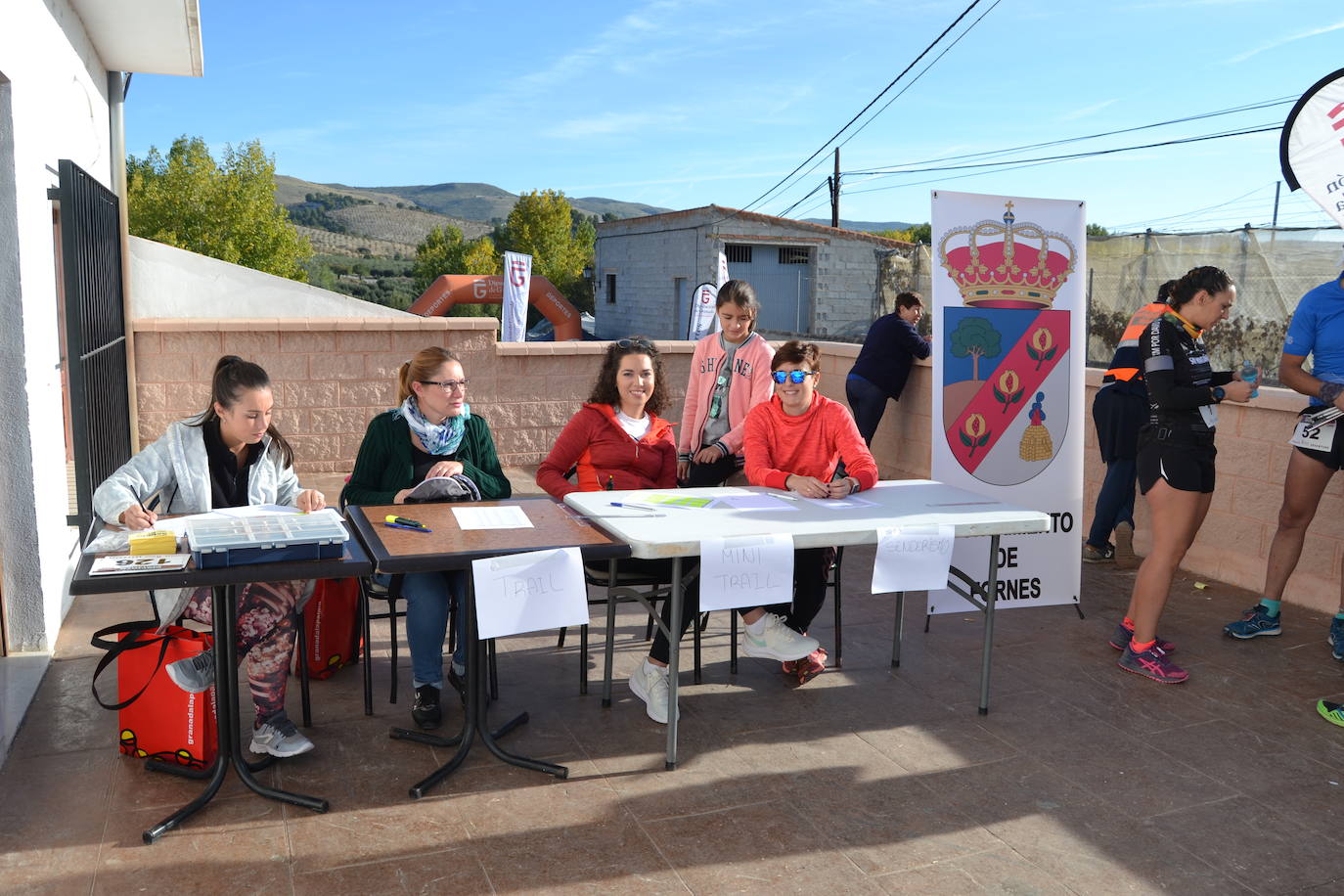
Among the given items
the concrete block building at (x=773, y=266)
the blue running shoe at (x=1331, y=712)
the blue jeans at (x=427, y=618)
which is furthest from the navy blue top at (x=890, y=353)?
the concrete block building at (x=773, y=266)

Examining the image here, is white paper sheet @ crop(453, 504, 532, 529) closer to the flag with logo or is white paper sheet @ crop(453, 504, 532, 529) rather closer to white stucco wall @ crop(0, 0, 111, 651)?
white stucco wall @ crop(0, 0, 111, 651)

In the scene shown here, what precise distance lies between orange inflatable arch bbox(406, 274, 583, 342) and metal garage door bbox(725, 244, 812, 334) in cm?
707

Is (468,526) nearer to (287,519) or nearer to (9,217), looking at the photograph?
(287,519)

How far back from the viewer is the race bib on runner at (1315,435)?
4520mm

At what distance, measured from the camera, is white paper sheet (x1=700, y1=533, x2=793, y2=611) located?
11.0 ft

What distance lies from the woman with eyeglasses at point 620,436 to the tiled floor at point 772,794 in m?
0.83

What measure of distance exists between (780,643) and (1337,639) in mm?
2600

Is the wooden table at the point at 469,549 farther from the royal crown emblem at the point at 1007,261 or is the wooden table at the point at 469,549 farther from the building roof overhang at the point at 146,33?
the building roof overhang at the point at 146,33

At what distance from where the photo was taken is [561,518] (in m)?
3.67

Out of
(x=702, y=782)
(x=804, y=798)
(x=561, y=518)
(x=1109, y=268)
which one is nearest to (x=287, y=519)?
(x=561, y=518)

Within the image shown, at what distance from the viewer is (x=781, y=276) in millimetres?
28984

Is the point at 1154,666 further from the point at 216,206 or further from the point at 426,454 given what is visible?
the point at 216,206

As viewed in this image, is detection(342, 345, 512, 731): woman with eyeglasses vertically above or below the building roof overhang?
below

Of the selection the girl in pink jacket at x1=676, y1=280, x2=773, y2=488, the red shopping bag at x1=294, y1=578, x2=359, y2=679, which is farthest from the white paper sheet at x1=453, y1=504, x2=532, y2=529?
the girl in pink jacket at x1=676, y1=280, x2=773, y2=488
